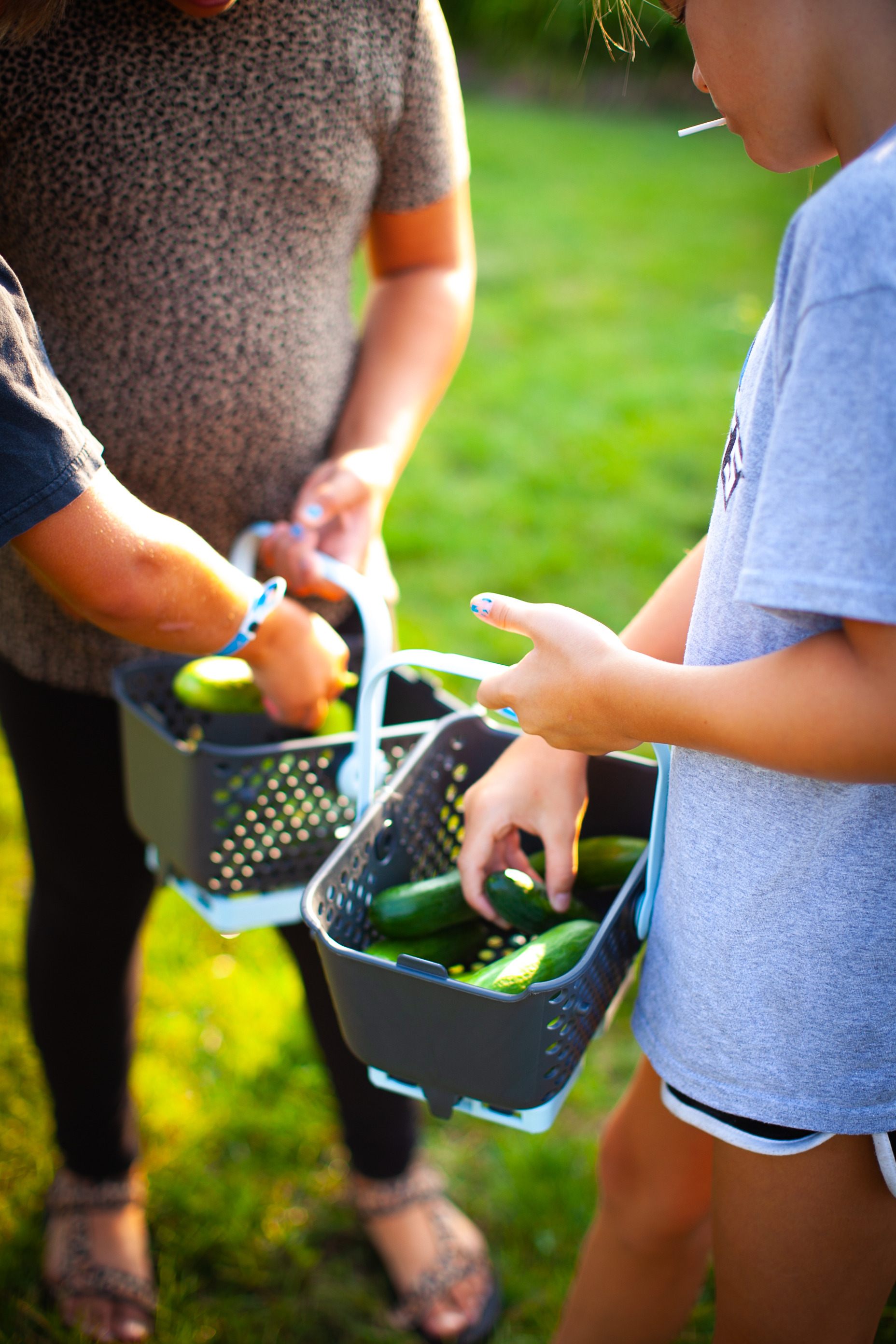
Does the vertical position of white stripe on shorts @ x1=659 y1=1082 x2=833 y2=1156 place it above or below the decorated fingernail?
below

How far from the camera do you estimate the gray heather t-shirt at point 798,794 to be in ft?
2.76

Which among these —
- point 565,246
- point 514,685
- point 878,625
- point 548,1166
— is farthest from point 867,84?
point 565,246

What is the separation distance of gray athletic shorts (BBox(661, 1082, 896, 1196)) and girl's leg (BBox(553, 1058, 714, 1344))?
282mm

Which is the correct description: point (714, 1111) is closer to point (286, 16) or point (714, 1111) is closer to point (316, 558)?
point (316, 558)

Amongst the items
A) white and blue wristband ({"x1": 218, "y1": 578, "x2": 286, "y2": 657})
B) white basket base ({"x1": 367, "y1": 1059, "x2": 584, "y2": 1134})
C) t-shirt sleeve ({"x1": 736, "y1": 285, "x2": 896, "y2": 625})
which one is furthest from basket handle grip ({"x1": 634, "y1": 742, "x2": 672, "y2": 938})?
white and blue wristband ({"x1": 218, "y1": 578, "x2": 286, "y2": 657})

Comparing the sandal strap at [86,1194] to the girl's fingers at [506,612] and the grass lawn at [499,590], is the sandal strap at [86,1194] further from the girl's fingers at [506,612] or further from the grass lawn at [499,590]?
the girl's fingers at [506,612]

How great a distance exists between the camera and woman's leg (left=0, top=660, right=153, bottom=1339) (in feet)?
5.55

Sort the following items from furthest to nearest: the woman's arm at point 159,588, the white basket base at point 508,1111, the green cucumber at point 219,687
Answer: the green cucumber at point 219,687
the white basket base at point 508,1111
the woman's arm at point 159,588

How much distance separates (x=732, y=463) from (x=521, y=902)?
0.62 m

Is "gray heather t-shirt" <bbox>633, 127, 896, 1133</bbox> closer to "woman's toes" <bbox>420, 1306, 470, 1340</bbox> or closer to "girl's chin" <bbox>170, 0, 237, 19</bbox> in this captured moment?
"girl's chin" <bbox>170, 0, 237, 19</bbox>

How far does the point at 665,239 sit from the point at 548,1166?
22.7 feet

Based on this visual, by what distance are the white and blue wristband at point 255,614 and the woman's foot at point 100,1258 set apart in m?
1.25

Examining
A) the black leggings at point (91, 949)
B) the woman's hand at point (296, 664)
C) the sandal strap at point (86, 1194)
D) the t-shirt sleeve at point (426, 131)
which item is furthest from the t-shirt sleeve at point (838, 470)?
the sandal strap at point (86, 1194)

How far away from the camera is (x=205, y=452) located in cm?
156
